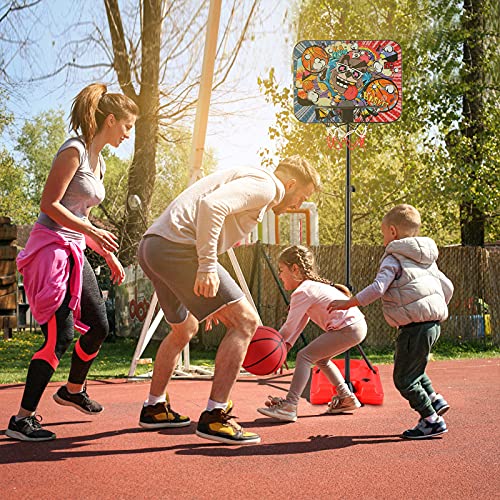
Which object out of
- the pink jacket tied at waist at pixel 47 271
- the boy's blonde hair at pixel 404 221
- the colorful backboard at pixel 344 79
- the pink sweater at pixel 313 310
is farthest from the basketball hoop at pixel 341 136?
the pink jacket tied at waist at pixel 47 271

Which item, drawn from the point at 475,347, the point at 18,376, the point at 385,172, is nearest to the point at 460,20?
the point at 385,172

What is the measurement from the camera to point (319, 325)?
20.1 feet

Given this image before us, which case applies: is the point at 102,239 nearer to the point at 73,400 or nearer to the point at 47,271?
the point at 47,271

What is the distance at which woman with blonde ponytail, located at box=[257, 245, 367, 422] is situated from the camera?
5926mm

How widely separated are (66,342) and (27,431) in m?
0.57

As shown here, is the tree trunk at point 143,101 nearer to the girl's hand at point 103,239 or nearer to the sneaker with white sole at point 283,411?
the sneaker with white sole at point 283,411

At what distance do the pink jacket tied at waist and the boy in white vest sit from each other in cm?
168

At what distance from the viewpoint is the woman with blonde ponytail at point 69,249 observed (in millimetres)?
4895

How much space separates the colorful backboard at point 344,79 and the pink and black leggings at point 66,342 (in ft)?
11.4

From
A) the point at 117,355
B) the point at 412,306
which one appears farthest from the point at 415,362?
the point at 117,355

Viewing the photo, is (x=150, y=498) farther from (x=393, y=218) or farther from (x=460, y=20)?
(x=460, y=20)

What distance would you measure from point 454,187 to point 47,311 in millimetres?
13858

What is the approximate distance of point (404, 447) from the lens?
4.93 meters

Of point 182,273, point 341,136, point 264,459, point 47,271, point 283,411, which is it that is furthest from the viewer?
point 341,136
